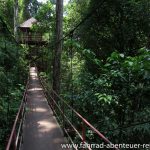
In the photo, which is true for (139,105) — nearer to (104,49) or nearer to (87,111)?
(87,111)

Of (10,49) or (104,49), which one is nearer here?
(104,49)

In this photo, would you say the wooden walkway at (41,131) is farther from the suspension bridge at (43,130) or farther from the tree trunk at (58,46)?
the tree trunk at (58,46)

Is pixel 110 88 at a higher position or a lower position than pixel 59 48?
lower

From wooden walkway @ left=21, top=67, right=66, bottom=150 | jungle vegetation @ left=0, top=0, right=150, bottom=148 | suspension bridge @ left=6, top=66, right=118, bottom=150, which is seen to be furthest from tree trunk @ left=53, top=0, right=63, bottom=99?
suspension bridge @ left=6, top=66, right=118, bottom=150

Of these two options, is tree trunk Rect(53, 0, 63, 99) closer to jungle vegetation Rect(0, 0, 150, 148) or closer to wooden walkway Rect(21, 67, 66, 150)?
jungle vegetation Rect(0, 0, 150, 148)

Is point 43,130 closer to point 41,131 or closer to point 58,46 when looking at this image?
point 41,131

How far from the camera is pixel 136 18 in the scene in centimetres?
945

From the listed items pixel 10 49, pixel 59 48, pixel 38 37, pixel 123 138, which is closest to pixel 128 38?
pixel 59 48

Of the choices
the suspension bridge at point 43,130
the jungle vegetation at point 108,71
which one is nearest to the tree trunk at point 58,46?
the jungle vegetation at point 108,71

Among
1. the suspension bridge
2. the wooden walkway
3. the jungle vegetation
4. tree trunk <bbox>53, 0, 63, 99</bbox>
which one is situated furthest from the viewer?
tree trunk <bbox>53, 0, 63, 99</bbox>

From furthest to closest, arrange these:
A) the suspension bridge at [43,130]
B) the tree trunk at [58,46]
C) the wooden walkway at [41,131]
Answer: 1. the tree trunk at [58,46]
2. the wooden walkway at [41,131]
3. the suspension bridge at [43,130]

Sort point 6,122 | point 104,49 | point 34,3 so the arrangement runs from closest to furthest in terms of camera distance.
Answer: point 6,122, point 104,49, point 34,3

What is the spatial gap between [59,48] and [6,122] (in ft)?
12.2

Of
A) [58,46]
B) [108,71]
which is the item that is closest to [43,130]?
[108,71]
